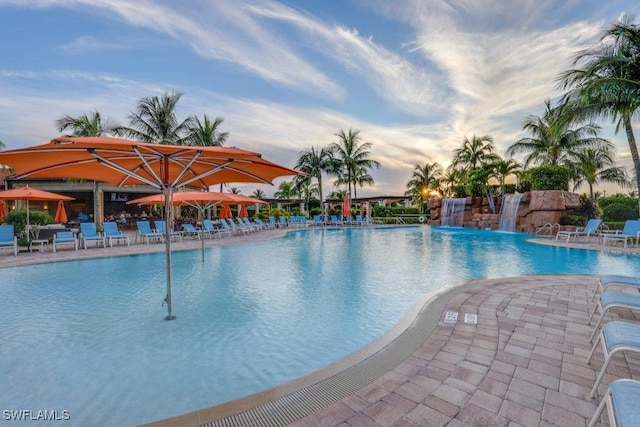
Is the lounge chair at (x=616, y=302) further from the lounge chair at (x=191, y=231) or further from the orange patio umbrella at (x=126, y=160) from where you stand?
the lounge chair at (x=191, y=231)

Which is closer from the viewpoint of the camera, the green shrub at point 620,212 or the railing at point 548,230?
the railing at point 548,230

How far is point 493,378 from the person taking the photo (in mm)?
2432

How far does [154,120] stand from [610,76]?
23117 millimetres

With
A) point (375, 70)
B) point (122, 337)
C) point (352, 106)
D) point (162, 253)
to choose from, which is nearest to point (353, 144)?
point (352, 106)

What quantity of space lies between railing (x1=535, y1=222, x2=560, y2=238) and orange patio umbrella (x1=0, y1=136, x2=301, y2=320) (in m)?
17.2

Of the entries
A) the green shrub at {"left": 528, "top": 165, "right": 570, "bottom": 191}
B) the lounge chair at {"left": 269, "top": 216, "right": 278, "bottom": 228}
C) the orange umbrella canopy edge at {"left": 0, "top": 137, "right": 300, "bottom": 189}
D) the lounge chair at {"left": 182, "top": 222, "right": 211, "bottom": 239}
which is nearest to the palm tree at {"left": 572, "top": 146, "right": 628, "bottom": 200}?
the green shrub at {"left": 528, "top": 165, "right": 570, "bottom": 191}

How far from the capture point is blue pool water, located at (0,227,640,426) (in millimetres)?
2680

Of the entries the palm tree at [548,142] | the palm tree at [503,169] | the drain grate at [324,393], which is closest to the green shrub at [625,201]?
the palm tree at [548,142]

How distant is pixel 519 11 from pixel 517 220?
13.1 metres

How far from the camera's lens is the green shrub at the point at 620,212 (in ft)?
53.1

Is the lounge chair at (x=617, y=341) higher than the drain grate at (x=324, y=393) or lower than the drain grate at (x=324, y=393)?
higher

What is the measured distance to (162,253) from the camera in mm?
10586

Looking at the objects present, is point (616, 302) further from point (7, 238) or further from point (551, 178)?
point (551, 178)

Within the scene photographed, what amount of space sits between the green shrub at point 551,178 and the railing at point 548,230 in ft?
9.13
